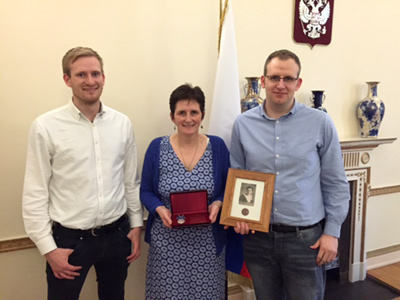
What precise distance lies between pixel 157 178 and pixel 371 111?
1.96 metres

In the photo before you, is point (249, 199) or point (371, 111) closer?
point (249, 199)

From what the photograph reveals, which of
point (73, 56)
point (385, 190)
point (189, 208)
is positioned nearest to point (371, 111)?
point (385, 190)

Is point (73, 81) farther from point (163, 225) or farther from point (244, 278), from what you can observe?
point (244, 278)

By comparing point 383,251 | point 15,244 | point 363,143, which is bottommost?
point 383,251

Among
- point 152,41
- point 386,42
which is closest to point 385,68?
point 386,42

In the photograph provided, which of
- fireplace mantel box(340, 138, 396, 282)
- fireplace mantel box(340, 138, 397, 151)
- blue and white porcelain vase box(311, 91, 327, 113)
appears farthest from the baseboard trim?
blue and white porcelain vase box(311, 91, 327, 113)

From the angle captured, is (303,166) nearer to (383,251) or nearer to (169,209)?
(169,209)

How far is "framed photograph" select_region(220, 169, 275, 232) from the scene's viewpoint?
4.88 feet

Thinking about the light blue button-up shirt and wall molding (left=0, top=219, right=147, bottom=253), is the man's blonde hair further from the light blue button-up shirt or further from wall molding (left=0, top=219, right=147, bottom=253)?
wall molding (left=0, top=219, right=147, bottom=253)

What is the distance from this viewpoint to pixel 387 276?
9.70ft

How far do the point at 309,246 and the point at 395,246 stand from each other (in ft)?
7.37

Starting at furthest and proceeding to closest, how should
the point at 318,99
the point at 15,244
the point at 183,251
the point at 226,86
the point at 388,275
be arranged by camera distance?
the point at 388,275 → the point at 318,99 → the point at 226,86 → the point at 15,244 → the point at 183,251

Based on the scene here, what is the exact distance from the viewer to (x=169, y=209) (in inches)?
64.4

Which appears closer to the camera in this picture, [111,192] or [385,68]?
[111,192]
